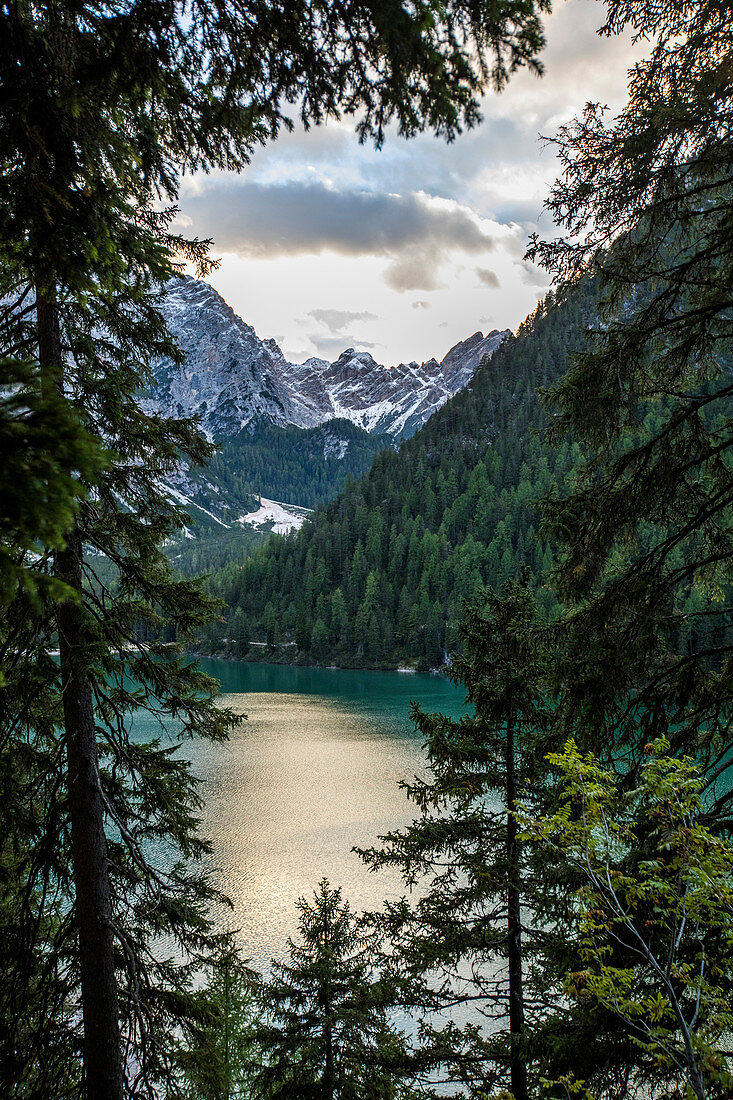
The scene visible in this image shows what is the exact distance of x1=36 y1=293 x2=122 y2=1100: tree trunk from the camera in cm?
414

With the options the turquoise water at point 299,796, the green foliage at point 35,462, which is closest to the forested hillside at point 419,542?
the turquoise water at point 299,796

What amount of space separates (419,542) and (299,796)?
62984 mm

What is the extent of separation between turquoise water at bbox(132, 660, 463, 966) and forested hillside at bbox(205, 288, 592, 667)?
22924mm

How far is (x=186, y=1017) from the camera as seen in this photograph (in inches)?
203

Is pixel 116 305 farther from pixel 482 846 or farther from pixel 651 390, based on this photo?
pixel 482 846

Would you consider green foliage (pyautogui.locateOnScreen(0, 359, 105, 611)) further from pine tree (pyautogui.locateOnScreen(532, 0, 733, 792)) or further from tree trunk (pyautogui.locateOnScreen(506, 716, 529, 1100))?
tree trunk (pyautogui.locateOnScreen(506, 716, 529, 1100))

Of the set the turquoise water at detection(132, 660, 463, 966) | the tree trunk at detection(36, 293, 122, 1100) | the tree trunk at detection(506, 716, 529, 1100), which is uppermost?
the tree trunk at detection(36, 293, 122, 1100)

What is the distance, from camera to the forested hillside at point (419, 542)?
76.9m

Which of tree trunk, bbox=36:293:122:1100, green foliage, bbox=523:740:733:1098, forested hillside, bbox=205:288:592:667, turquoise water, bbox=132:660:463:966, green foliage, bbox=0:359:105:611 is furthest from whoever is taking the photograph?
forested hillside, bbox=205:288:592:667

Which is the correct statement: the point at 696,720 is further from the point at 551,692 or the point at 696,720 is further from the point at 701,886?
the point at 701,886

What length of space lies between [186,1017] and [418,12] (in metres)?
7.43

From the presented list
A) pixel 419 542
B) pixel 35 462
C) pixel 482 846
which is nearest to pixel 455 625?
pixel 482 846

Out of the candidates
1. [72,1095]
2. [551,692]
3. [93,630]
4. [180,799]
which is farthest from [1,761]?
[551,692]

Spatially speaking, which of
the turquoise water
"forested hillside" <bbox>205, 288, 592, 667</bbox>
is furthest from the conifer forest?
"forested hillside" <bbox>205, 288, 592, 667</bbox>
